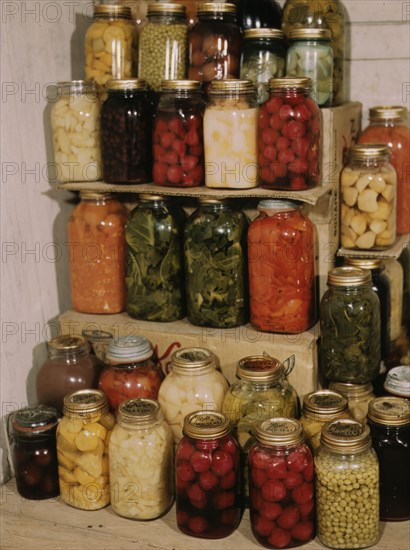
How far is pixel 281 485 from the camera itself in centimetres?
133

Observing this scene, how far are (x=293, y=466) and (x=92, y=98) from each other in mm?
899

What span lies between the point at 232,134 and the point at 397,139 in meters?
0.42

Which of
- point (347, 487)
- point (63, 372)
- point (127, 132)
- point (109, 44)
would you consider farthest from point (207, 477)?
point (109, 44)

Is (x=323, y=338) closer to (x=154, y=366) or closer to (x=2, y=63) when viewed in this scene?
(x=154, y=366)

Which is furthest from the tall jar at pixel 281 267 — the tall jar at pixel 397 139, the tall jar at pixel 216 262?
the tall jar at pixel 397 139

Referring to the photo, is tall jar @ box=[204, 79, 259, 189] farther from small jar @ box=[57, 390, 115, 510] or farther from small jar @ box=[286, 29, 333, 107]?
small jar @ box=[57, 390, 115, 510]

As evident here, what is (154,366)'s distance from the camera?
1.65 m

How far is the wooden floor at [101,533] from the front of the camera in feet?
4.60

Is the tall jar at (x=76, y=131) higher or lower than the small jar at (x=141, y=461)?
higher

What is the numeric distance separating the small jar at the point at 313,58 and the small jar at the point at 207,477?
72 centimetres

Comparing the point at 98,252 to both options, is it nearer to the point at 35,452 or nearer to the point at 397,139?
the point at 35,452

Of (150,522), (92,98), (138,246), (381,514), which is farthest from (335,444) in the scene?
(92,98)

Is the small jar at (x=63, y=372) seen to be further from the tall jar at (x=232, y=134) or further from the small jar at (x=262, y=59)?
the small jar at (x=262, y=59)

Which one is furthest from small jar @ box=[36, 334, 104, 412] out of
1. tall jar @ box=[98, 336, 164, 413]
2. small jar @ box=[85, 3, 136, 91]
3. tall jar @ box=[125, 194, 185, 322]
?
small jar @ box=[85, 3, 136, 91]
